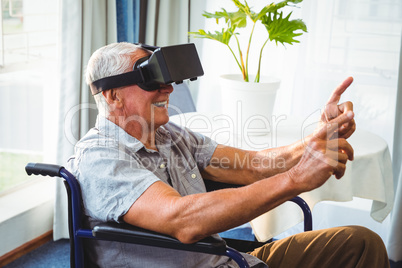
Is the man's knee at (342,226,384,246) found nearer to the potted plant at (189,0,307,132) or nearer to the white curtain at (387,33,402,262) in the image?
the potted plant at (189,0,307,132)

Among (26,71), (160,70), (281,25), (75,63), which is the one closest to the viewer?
(160,70)

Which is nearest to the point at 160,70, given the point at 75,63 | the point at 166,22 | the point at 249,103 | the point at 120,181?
the point at 120,181

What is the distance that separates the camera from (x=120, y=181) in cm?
129

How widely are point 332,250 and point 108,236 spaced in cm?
68

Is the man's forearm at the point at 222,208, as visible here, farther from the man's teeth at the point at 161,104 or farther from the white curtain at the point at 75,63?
the white curtain at the point at 75,63

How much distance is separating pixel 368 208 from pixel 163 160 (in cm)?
183

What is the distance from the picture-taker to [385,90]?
2793 mm

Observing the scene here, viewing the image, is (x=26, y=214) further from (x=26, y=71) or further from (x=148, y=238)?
(x=148, y=238)

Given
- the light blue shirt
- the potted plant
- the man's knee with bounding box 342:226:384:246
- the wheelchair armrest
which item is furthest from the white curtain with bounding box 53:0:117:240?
the man's knee with bounding box 342:226:384:246

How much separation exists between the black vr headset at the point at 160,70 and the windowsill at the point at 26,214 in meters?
1.28

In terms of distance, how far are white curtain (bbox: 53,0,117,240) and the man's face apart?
1.07 m

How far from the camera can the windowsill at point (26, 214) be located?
7.89 ft

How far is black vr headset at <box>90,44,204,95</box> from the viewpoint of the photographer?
1329 millimetres

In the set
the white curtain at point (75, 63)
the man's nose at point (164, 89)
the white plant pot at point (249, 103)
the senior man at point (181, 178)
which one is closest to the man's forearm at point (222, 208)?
the senior man at point (181, 178)
